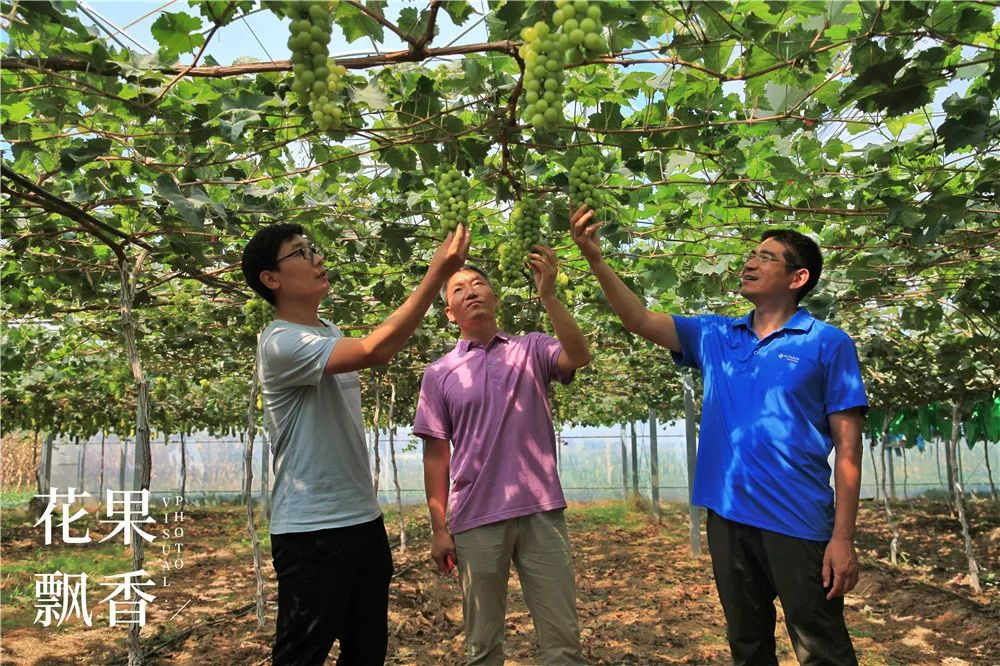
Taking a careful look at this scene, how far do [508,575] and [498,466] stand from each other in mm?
398

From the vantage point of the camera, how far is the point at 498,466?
9.03ft

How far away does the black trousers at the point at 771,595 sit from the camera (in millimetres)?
2398

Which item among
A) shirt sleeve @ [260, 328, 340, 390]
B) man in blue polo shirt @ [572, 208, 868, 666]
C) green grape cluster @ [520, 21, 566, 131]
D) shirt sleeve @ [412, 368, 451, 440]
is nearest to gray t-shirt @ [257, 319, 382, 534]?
shirt sleeve @ [260, 328, 340, 390]

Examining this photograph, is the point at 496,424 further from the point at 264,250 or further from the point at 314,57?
the point at 314,57

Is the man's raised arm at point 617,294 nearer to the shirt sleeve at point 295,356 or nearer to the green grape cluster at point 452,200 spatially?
the green grape cluster at point 452,200

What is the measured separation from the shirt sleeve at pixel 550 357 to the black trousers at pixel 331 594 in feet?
2.96

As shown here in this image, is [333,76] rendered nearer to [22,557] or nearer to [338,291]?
[338,291]

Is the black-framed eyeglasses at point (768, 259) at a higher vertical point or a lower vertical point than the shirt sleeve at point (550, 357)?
higher

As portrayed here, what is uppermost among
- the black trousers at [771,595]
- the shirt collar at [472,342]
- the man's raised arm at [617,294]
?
the man's raised arm at [617,294]

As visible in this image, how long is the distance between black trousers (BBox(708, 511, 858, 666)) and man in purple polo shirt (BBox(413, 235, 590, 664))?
0.56 meters

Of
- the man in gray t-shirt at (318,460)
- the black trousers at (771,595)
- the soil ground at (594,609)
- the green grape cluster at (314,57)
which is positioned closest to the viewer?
the green grape cluster at (314,57)

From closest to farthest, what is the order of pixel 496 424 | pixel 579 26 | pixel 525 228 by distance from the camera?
pixel 579 26 < pixel 525 228 < pixel 496 424

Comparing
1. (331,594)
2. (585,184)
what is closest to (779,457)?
(585,184)

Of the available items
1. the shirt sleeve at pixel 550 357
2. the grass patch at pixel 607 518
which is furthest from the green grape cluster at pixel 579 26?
the grass patch at pixel 607 518
